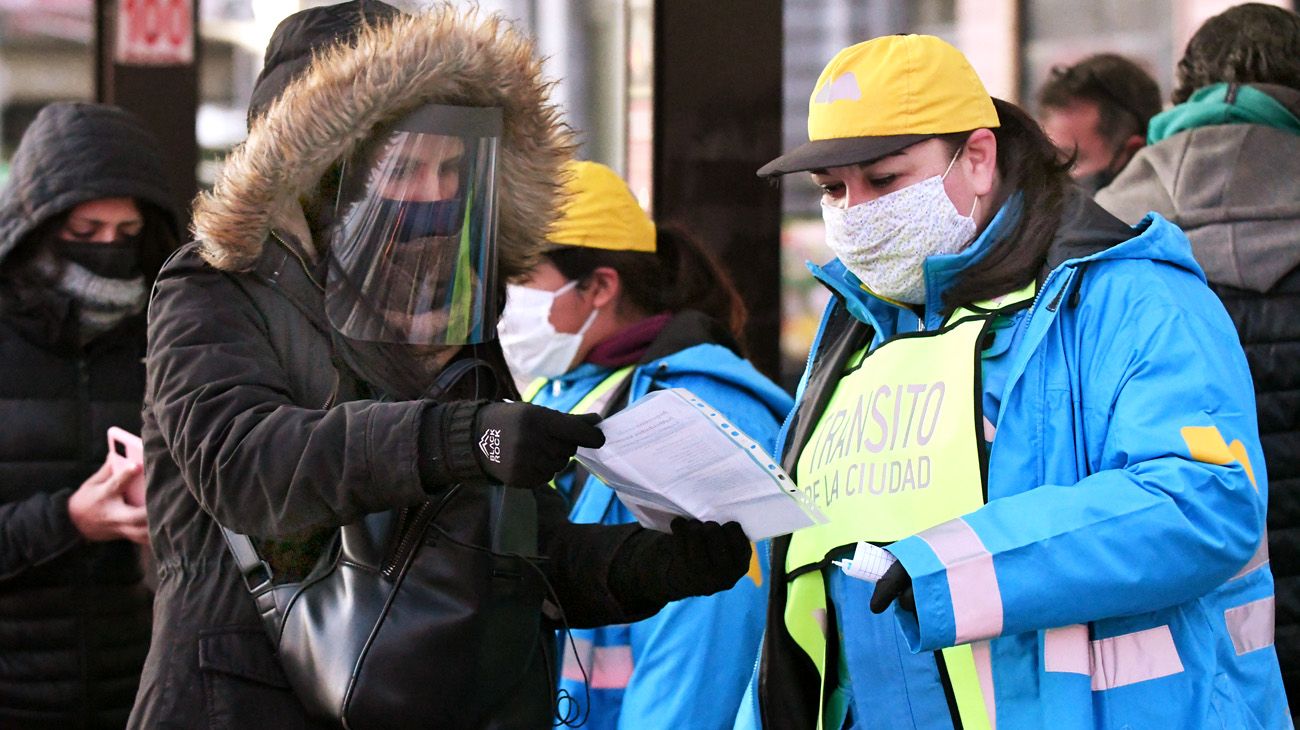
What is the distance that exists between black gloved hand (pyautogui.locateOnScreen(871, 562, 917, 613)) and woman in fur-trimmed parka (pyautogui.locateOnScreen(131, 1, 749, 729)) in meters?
0.33

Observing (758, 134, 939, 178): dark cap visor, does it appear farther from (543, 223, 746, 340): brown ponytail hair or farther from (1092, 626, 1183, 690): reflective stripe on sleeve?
(543, 223, 746, 340): brown ponytail hair

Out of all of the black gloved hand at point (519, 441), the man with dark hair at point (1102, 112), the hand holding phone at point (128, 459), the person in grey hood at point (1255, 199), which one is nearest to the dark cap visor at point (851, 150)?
the black gloved hand at point (519, 441)

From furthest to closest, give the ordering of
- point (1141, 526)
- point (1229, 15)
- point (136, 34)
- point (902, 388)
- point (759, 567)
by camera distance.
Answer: point (136, 34)
point (1229, 15)
point (759, 567)
point (902, 388)
point (1141, 526)

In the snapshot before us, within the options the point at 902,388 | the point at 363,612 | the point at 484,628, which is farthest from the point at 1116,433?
the point at 363,612

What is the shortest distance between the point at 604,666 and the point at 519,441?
4.62 feet

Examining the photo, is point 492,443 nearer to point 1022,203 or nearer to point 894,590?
point 894,590

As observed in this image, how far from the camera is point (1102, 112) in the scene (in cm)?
473

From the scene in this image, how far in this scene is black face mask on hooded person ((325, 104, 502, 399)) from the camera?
227 cm

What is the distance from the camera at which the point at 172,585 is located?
7.44 ft

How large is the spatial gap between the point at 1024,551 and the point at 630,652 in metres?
1.34

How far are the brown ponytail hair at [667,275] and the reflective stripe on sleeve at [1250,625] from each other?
169 centimetres

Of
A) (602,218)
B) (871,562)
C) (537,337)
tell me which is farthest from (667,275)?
(871,562)

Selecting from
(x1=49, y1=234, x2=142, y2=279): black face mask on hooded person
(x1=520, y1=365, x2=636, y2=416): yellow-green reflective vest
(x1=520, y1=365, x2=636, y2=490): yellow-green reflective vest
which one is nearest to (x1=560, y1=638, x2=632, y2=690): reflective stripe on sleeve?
(x1=520, y1=365, x2=636, y2=490): yellow-green reflective vest

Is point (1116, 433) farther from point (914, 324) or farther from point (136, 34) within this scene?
point (136, 34)
